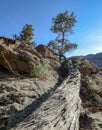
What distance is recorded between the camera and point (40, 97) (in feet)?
33.0

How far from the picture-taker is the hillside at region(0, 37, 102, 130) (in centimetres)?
630

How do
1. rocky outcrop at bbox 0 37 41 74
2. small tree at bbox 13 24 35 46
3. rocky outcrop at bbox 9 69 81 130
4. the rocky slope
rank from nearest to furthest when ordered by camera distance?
rocky outcrop at bbox 9 69 81 130
the rocky slope
rocky outcrop at bbox 0 37 41 74
small tree at bbox 13 24 35 46

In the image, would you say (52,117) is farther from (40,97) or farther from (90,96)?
(90,96)

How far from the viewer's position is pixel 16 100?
9.27m

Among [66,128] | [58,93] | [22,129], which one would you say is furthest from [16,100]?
[22,129]

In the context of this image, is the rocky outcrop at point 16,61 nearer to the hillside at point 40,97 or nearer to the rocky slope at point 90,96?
the hillside at point 40,97

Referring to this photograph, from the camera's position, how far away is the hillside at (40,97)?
20.7ft

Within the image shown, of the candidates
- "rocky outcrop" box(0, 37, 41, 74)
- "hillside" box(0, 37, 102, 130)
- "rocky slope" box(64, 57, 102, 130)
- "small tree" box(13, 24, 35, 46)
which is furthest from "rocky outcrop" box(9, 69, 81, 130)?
"small tree" box(13, 24, 35, 46)

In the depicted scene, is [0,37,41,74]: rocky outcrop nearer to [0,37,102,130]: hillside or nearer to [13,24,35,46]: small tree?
[0,37,102,130]: hillside

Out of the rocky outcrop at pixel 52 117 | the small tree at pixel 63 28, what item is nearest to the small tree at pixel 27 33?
the small tree at pixel 63 28

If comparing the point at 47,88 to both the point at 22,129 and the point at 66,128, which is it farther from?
the point at 22,129

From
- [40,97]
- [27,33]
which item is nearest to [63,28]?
[27,33]

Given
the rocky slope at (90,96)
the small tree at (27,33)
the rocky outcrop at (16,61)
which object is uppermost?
the small tree at (27,33)

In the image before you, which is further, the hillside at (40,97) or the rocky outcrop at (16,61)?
the rocky outcrop at (16,61)
